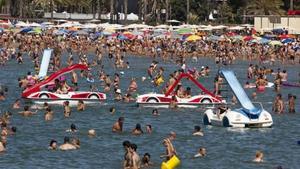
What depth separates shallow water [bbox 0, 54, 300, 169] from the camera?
35188 millimetres

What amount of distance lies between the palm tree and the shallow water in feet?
228

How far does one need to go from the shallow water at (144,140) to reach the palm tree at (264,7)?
69.6 m

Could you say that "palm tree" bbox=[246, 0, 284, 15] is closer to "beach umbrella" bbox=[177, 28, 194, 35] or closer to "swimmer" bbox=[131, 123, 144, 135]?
"beach umbrella" bbox=[177, 28, 194, 35]

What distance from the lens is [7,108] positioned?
50.2 meters

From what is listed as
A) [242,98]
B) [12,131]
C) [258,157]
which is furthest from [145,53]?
[258,157]

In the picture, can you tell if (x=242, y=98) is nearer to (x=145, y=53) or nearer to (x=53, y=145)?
(x=53, y=145)

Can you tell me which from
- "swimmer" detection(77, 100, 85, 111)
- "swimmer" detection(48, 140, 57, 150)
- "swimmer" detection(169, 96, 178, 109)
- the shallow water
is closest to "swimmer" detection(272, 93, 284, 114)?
the shallow water

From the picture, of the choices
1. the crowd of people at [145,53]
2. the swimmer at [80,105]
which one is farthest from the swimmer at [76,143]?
the crowd of people at [145,53]

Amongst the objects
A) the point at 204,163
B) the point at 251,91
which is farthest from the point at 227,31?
the point at 204,163

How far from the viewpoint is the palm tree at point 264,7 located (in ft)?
405

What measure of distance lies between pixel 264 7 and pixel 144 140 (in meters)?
85.6

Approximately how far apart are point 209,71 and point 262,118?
108ft

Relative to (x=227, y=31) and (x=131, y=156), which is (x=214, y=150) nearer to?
(x=131, y=156)

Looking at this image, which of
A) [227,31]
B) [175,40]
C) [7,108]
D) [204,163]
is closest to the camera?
[204,163]
